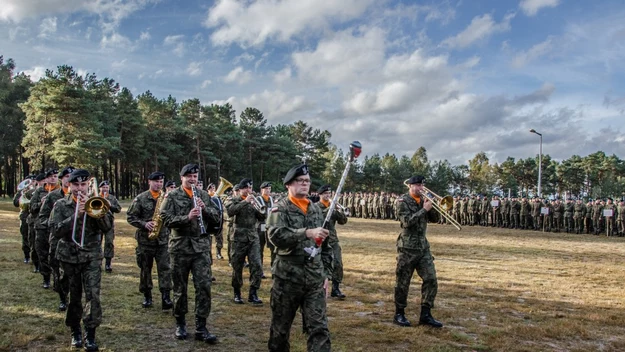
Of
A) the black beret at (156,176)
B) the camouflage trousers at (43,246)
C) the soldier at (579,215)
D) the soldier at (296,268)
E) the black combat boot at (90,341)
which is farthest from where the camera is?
the soldier at (579,215)

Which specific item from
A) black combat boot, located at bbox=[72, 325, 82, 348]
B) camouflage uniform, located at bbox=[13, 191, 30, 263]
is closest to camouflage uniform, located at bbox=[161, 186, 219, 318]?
black combat boot, located at bbox=[72, 325, 82, 348]

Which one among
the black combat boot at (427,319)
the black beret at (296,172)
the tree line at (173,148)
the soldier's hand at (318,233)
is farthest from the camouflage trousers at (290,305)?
the tree line at (173,148)

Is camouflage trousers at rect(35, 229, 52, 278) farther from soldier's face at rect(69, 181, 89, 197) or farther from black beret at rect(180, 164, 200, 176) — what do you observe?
black beret at rect(180, 164, 200, 176)

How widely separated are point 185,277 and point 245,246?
7.53 feet

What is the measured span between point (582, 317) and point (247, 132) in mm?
63900

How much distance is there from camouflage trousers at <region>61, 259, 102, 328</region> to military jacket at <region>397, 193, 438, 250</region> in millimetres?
4571

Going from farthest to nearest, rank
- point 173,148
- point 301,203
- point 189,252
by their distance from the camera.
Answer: point 173,148 < point 189,252 < point 301,203

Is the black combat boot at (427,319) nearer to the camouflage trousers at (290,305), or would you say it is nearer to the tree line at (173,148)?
the camouflage trousers at (290,305)

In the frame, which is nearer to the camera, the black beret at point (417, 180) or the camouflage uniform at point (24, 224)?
the black beret at point (417, 180)

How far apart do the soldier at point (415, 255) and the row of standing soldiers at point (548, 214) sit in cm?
2350

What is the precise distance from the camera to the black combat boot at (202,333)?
6621 mm

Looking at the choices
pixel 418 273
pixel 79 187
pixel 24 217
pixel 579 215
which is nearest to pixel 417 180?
pixel 418 273

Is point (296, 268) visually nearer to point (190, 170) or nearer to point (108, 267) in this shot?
point (190, 170)

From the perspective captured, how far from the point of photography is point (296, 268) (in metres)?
5.16
